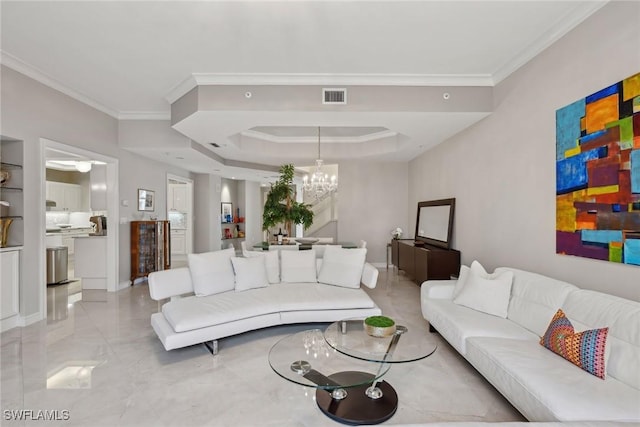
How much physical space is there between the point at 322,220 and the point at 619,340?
23.9 feet

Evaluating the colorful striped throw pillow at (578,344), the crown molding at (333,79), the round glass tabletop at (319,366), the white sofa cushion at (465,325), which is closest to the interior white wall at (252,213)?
the crown molding at (333,79)

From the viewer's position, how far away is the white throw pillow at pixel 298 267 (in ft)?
13.1

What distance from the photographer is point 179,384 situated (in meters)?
2.38

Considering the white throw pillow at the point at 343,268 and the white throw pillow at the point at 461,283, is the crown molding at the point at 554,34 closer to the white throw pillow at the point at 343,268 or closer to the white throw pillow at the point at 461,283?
the white throw pillow at the point at 461,283

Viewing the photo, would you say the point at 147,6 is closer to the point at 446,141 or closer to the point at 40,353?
the point at 40,353

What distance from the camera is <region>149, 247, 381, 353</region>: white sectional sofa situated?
2875mm

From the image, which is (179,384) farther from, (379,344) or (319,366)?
(379,344)

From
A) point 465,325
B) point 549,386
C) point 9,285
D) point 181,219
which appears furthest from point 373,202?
point 9,285

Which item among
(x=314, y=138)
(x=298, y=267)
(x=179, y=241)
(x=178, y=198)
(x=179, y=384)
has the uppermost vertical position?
(x=314, y=138)

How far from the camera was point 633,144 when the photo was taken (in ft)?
7.13

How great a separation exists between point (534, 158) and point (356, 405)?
285 cm

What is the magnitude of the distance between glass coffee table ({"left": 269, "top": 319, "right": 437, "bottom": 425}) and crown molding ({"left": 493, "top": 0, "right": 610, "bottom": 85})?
9.58ft

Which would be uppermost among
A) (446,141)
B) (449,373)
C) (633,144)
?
(446,141)

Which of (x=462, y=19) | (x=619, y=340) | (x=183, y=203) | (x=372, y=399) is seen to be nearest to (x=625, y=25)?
(x=462, y=19)
